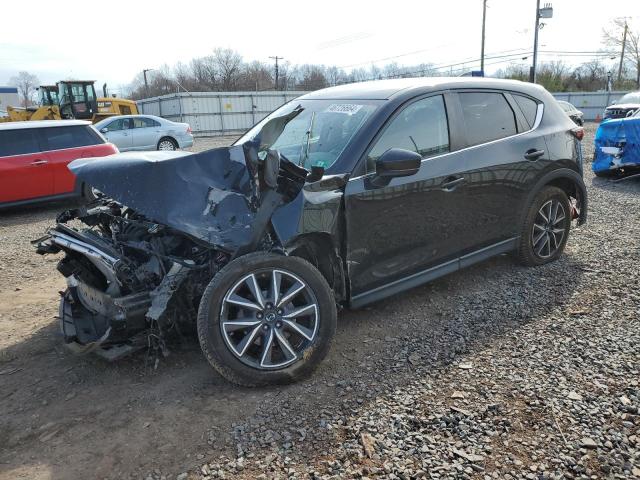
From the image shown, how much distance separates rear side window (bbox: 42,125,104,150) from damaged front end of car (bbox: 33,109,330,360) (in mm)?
6782

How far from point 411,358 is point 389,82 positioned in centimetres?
234

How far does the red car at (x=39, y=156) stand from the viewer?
886 centimetres

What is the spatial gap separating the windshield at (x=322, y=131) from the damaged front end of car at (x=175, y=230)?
422 millimetres

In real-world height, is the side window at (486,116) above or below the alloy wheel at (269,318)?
above

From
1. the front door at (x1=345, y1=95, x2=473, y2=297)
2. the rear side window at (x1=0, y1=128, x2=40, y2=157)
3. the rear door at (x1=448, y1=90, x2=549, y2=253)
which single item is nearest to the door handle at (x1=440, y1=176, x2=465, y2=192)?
the front door at (x1=345, y1=95, x2=473, y2=297)

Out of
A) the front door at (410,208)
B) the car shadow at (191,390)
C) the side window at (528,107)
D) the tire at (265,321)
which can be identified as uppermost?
the side window at (528,107)

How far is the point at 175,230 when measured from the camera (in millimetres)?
3178

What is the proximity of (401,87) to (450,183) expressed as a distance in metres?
0.86

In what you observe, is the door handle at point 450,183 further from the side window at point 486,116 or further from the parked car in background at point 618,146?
the parked car in background at point 618,146

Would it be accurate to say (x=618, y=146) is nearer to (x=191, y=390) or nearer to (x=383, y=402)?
(x=383, y=402)

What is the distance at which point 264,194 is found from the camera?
10.7ft

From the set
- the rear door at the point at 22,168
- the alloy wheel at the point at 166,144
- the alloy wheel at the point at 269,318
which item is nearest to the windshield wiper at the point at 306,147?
the alloy wheel at the point at 269,318

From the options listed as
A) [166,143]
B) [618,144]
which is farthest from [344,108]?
[166,143]

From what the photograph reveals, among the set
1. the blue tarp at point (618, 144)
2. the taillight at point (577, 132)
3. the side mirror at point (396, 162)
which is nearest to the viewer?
the side mirror at point (396, 162)
